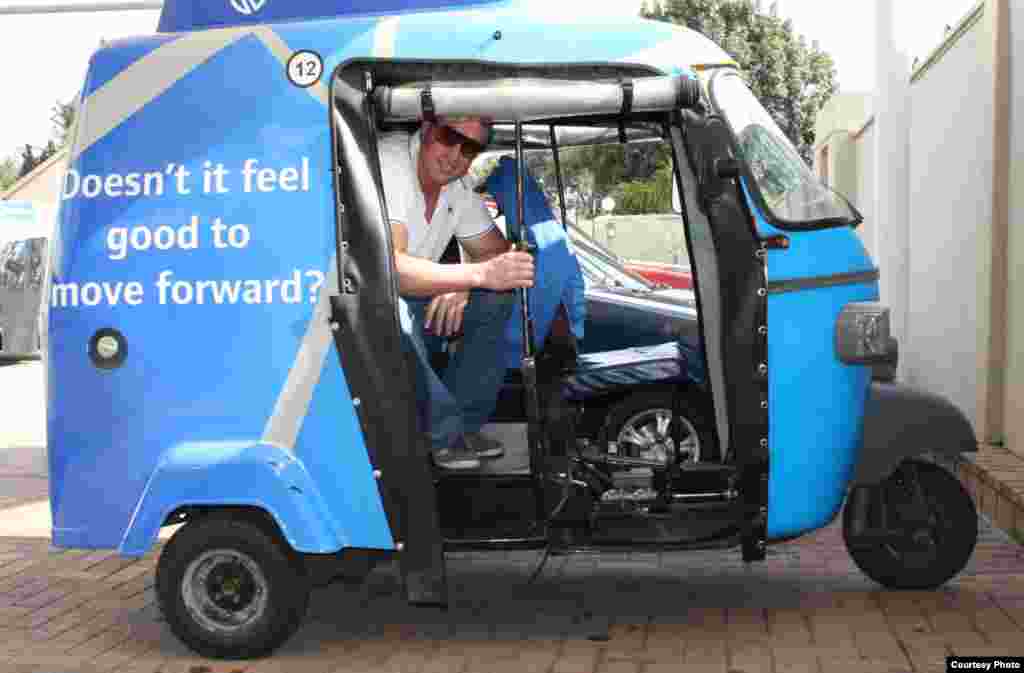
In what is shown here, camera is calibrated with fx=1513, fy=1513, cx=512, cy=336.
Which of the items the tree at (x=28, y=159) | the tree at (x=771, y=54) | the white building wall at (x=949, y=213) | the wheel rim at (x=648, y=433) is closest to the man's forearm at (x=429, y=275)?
the wheel rim at (x=648, y=433)

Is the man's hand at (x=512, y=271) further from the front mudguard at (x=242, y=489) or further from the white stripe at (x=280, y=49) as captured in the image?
the front mudguard at (x=242, y=489)

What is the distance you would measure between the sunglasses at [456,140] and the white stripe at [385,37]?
0.43 meters

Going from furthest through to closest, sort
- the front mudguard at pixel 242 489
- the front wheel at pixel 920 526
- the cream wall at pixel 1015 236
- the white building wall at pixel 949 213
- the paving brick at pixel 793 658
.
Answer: the white building wall at pixel 949 213 → the cream wall at pixel 1015 236 → the front wheel at pixel 920 526 → the front mudguard at pixel 242 489 → the paving brick at pixel 793 658

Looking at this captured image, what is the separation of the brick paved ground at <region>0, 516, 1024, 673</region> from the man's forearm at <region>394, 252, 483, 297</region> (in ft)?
4.13

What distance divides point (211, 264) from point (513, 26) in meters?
1.39


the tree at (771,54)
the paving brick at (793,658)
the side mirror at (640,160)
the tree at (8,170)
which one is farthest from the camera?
the tree at (8,170)

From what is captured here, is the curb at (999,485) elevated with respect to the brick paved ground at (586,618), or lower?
elevated

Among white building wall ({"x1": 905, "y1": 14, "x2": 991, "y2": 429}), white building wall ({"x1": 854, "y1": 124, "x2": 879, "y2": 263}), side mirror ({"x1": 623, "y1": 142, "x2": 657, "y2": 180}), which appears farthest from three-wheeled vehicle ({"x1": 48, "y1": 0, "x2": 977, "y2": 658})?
white building wall ({"x1": 854, "y1": 124, "x2": 879, "y2": 263})

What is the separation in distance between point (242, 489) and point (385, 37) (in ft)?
5.59

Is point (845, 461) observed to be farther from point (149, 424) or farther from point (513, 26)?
point (149, 424)

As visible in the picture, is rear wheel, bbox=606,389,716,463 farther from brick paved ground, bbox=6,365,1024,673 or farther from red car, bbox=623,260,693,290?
red car, bbox=623,260,693,290

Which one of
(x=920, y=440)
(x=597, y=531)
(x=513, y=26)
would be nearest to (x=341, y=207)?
(x=513, y=26)

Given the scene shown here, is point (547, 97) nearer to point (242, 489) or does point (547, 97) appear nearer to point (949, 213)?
point (242, 489)

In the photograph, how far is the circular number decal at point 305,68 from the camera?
543 cm
